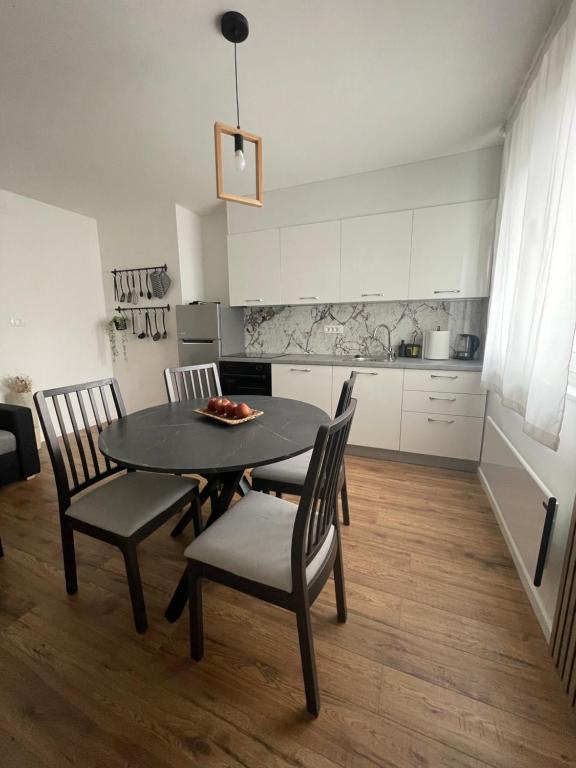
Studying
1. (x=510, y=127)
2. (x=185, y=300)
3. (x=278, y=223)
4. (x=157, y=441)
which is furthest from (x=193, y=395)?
(x=510, y=127)

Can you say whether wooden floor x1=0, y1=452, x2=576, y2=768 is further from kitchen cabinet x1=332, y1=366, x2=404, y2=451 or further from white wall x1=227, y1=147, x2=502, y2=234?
white wall x1=227, y1=147, x2=502, y2=234

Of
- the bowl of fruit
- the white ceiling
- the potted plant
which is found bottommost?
the potted plant

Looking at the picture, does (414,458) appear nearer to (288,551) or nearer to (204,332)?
(288,551)

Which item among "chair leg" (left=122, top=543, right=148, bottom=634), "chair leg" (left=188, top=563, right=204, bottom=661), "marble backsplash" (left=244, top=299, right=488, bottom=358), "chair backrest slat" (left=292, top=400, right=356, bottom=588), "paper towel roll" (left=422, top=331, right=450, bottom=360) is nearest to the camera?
"chair backrest slat" (left=292, top=400, right=356, bottom=588)

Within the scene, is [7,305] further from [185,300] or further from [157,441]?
[157,441]

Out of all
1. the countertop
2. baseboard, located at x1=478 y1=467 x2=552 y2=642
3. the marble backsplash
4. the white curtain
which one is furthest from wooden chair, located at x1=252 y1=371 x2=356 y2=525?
the marble backsplash

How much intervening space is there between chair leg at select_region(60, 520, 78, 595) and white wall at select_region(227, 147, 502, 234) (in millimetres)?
2960

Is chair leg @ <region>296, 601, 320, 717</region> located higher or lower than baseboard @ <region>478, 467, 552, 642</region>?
higher

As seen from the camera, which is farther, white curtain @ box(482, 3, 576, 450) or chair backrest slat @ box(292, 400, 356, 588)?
white curtain @ box(482, 3, 576, 450)

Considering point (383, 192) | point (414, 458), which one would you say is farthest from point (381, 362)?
point (383, 192)

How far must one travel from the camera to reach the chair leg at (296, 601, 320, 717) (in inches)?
38.3

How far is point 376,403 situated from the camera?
2811mm

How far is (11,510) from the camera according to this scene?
2.15m

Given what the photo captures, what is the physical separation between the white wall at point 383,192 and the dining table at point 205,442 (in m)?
2.10
